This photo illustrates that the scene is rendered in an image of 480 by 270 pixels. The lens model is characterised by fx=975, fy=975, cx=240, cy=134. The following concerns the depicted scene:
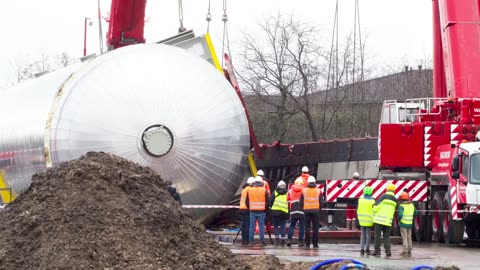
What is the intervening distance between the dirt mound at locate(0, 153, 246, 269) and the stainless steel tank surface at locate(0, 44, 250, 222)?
17.3 ft

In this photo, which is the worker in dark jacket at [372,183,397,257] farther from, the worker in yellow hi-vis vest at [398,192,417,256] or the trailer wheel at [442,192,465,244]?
the trailer wheel at [442,192,465,244]

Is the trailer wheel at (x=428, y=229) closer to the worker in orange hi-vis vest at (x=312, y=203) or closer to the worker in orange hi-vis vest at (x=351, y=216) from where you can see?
the worker in orange hi-vis vest at (x=351, y=216)

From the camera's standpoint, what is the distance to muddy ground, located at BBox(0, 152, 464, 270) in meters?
11.1

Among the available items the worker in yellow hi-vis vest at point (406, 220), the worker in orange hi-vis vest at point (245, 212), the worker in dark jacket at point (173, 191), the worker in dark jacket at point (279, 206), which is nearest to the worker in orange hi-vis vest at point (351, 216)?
the worker in dark jacket at point (279, 206)

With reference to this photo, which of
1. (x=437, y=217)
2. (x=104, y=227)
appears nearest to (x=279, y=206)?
(x=437, y=217)

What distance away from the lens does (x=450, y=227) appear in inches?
823

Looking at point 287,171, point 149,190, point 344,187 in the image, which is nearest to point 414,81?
point 287,171

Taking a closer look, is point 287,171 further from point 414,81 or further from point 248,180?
point 414,81

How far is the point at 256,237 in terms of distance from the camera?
2255 cm

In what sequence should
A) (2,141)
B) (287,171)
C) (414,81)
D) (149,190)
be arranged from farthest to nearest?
1. (414,81)
2. (287,171)
3. (2,141)
4. (149,190)

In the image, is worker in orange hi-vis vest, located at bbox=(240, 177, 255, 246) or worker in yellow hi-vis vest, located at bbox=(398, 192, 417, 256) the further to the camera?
worker in orange hi-vis vest, located at bbox=(240, 177, 255, 246)

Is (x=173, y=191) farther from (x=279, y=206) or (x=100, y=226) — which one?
(x=100, y=226)

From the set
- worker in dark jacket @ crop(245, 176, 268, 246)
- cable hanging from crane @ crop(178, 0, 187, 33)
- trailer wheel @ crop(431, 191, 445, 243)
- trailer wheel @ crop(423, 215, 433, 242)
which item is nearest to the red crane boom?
cable hanging from crane @ crop(178, 0, 187, 33)

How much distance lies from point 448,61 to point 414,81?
27.2 meters
